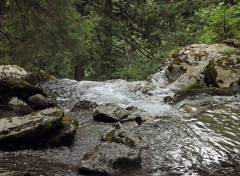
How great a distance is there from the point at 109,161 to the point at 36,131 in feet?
5.19

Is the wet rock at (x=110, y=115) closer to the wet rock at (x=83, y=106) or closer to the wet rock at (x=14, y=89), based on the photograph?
the wet rock at (x=83, y=106)

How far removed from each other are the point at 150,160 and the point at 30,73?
369 inches

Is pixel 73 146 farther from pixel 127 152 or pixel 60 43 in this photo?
pixel 60 43

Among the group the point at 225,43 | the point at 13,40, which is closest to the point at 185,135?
the point at 225,43

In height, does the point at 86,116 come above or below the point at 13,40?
below

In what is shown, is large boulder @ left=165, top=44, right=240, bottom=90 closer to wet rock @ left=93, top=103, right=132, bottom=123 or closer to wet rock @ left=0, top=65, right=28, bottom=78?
wet rock @ left=93, top=103, right=132, bottom=123

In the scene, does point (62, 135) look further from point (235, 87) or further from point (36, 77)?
point (36, 77)

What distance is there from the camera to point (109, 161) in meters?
4.78

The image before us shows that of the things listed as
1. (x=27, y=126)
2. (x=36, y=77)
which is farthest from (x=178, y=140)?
(x=36, y=77)

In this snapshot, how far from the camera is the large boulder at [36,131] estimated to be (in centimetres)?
561

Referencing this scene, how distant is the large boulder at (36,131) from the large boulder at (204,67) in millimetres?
4907

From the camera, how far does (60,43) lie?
1087 centimetres

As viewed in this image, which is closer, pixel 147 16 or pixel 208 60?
pixel 208 60

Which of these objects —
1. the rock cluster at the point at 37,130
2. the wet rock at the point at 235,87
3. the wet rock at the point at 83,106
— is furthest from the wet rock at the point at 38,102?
the wet rock at the point at 235,87
